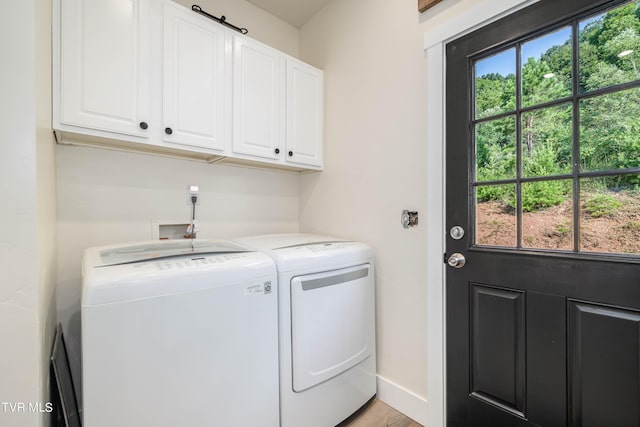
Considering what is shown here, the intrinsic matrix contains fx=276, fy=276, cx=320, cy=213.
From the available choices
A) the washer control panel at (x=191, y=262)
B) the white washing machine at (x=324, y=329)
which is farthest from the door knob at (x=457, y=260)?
the washer control panel at (x=191, y=262)

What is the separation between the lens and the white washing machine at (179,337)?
0.87 m

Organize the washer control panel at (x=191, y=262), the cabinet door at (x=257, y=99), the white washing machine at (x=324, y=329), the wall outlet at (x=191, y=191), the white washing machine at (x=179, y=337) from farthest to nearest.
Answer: the wall outlet at (x=191, y=191), the cabinet door at (x=257, y=99), the white washing machine at (x=324, y=329), the washer control panel at (x=191, y=262), the white washing machine at (x=179, y=337)

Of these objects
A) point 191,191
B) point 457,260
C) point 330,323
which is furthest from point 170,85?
point 457,260

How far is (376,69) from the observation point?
1734mm

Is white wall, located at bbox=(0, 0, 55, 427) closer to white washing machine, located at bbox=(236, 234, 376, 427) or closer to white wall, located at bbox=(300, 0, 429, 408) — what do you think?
white washing machine, located at bbox=(236, 234, 376, 427)

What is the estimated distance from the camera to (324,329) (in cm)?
138

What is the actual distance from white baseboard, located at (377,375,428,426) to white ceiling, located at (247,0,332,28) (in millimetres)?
2647

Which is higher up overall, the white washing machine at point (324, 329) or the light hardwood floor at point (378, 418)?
the white washing machine at point (324, 329)

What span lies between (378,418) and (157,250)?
4.82ft

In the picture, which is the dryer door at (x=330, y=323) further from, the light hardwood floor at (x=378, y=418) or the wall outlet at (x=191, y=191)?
the wall outlet at (x=191, y=191)

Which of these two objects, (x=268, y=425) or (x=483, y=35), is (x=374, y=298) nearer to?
(x=268, y=425)

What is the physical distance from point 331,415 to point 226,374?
2.18ft

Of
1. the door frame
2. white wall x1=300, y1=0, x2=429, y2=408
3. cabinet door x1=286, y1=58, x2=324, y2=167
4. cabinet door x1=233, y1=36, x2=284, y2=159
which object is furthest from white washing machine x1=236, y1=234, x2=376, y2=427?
cabinet door x1=286, y1=58, x2=324, y2=167

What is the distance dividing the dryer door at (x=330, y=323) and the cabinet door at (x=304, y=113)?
2.99 ft
